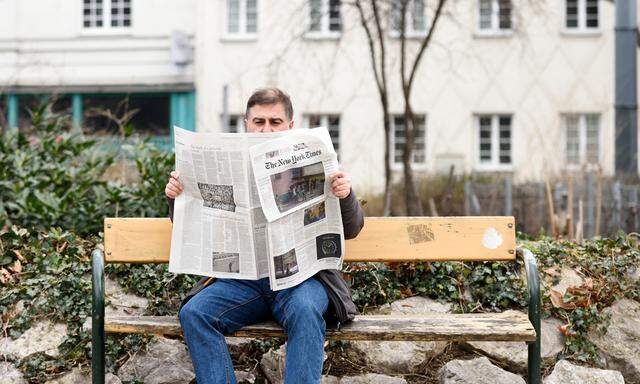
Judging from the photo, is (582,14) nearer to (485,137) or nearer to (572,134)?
(572,134)

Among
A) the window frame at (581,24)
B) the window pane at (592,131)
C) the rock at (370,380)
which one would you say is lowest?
the rock at (370,380)

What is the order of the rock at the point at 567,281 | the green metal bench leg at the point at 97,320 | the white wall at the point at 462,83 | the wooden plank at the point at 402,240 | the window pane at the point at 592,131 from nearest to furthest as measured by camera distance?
the green metal bench leg at the point at 97,320 < the wooden plank at the point at 402,240 < the rock at the point at 567,281 < the window pane at the point at 592,131 < the white wall at the point at 462,83

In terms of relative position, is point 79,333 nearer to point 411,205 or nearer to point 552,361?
point 552,361

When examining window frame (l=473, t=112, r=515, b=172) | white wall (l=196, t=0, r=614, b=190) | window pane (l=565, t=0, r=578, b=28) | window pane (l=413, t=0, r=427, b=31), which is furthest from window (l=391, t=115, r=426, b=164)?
window pane (l=565, t=0, r=578, b=28)

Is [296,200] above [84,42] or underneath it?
underneath

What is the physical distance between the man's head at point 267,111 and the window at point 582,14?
16.1 metres

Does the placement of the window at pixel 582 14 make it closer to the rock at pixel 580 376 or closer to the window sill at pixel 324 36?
the window sill at pixel 324 36

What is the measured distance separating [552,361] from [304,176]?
1.66 m

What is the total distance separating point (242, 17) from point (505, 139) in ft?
20.3

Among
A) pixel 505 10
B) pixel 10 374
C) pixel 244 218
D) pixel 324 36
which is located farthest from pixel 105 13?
pixel 244 218

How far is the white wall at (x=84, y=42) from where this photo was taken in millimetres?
19500

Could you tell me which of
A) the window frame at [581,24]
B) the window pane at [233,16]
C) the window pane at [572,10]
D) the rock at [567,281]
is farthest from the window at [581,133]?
the rock at [567,281]

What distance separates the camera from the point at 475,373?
13.4ft

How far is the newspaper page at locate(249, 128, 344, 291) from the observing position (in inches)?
133
